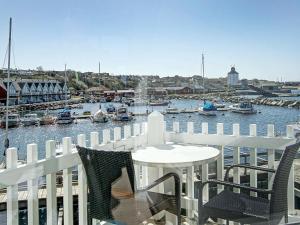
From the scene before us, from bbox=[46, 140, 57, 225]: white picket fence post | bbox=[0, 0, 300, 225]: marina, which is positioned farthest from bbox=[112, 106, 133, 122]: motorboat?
bbox=[46, 140, 57, 225]: white picket fence post

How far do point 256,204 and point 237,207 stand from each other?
11cm

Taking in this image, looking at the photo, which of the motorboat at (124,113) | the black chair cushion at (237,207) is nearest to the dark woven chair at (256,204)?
the black chair cushion at (237,207)

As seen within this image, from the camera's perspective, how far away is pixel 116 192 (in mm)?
1282

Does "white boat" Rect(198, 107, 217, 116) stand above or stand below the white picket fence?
above

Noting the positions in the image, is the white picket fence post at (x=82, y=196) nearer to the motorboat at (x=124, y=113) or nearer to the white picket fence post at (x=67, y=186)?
the white picket fence post at (x=67, y=186)

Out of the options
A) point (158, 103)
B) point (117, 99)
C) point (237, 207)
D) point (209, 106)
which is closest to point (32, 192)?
point (237, 207)

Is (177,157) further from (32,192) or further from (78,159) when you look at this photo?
(32,192)

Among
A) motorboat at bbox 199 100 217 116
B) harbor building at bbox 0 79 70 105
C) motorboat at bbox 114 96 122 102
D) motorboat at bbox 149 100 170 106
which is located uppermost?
harbor building at bbox 0 79 70 105

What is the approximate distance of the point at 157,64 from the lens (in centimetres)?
344

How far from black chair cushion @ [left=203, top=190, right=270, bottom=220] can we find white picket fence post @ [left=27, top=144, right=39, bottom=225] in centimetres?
82

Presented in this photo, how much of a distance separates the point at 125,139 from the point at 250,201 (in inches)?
39.1

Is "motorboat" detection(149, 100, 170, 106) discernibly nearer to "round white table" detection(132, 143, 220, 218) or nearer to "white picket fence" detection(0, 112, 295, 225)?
"white picket fence" detection(0, 112, 295, 225)

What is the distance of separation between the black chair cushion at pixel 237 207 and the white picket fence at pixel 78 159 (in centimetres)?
50

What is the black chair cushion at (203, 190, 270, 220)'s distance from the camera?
52.1 inches
